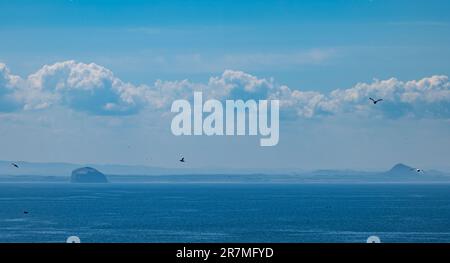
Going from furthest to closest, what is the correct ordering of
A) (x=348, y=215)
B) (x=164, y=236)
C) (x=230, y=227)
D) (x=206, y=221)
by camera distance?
(x=348, y=215) < (x=206, y=221) < (x=230, y=227) < (x=164, y=236)

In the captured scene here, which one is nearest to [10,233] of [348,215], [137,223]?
[137,223]

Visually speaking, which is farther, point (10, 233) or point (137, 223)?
point (137, 223)

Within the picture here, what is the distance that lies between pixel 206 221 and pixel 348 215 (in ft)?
87.1
